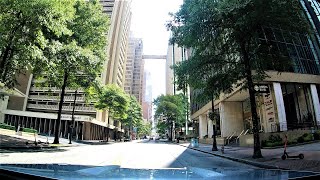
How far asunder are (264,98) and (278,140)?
1023cm

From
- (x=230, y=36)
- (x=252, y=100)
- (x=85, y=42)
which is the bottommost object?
(x=252, y=100)

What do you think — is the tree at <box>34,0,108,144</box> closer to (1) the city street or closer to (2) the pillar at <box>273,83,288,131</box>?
(1) the city street

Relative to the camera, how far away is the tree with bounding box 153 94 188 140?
71375 mm

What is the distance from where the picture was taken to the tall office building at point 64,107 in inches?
2520

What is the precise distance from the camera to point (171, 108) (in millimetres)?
71125

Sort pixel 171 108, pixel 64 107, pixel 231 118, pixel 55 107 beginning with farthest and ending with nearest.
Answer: pixel 64 107 < pixel 55 107 < pixel 171 108 < pixel 231 118

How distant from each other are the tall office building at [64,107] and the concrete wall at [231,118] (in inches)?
899

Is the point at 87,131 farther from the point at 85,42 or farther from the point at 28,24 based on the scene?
the point at 28,24

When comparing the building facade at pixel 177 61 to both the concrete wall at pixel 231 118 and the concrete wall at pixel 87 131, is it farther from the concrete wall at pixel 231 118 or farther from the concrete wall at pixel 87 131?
the concrete wall at pixel 87 131

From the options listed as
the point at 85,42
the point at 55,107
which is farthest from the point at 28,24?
the point at 55,107

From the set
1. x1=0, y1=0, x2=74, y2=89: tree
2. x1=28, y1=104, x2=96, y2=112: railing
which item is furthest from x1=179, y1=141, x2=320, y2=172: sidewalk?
x1=28, y1=104, x2=96, y2=112: railing

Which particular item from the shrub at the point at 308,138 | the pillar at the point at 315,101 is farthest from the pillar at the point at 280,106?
the shrub at the point at 308,138

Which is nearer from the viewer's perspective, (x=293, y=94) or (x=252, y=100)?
(x=252, y=100)

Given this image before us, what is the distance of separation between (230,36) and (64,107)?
66.0 meters
